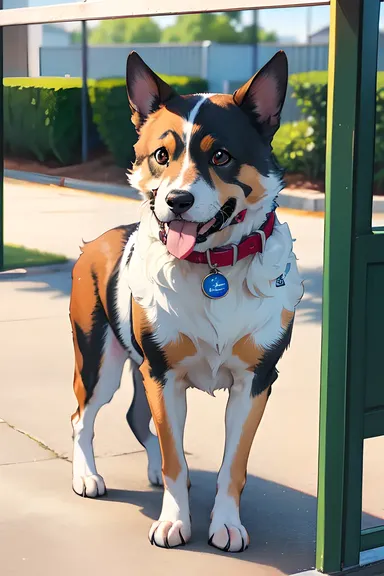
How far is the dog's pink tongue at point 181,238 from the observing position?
3.68 metres

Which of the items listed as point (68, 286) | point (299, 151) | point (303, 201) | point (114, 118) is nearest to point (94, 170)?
point (114, 118)

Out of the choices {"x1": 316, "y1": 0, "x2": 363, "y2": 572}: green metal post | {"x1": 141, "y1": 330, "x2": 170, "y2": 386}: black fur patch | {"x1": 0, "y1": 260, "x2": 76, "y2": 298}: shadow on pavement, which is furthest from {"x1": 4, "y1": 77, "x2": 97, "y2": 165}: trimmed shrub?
{"x1": 316, "y1": 0, "x2": 363, "y2": 572}: green metal post

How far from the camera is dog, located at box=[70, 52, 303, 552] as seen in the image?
3709 millimetres

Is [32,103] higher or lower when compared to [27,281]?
higher

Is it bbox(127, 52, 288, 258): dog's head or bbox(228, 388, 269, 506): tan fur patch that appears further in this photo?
bbox(228, 388, 269, 506): tan fur patch

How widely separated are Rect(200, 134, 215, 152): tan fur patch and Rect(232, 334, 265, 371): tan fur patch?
0.73m

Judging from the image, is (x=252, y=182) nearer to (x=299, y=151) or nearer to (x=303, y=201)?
(x=303, y=201)

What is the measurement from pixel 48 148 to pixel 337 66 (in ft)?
39.2

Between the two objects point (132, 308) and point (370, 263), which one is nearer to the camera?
point (370, 263)

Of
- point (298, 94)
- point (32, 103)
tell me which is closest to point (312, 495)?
point (32, 103)

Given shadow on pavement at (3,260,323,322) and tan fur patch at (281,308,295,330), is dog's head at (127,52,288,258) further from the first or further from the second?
shadow on pavement at (3,260,323,322)

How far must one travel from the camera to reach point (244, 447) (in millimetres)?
4066

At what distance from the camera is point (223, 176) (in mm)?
3699

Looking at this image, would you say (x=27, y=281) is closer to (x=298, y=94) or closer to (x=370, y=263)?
(x=370, y=263)
